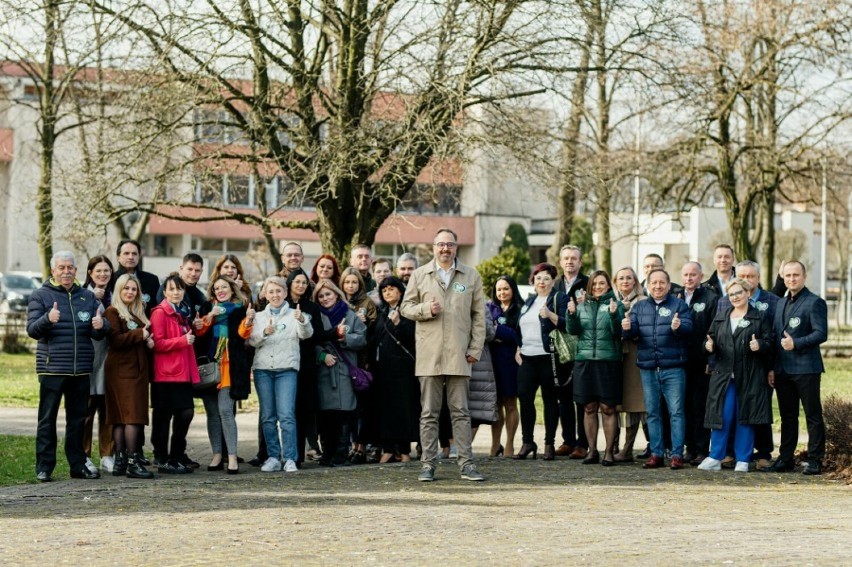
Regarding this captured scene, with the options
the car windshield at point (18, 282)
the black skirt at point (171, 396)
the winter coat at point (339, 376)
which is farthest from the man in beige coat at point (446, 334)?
the car windshield at point (18, 282)

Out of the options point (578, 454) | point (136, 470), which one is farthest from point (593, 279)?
point (136, 470)

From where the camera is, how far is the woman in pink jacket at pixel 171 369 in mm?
12273

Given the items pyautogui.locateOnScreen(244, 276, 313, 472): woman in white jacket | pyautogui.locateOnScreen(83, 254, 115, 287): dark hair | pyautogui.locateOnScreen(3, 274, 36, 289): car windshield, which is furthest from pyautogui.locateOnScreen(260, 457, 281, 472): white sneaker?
pyautogui.locateOnScreen(3, 274, 36, 289): car windshield

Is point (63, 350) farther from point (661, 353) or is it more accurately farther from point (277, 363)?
point (661, 353)

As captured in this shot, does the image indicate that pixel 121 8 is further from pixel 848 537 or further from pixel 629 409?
pixel 848 537

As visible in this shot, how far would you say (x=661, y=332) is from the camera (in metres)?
13.0

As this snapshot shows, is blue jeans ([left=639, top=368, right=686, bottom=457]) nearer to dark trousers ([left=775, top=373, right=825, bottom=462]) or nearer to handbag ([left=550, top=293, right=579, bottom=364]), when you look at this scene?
handbag ([left=550, top=293, right=579, bottom=364])

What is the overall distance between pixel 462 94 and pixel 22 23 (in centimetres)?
715

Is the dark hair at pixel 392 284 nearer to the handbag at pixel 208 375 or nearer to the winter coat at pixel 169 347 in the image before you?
the handbag at pixel 208 375

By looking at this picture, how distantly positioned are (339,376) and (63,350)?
2.70m

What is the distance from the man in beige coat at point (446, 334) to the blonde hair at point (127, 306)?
2413mm

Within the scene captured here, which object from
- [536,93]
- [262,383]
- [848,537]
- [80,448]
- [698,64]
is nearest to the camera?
[848,537]

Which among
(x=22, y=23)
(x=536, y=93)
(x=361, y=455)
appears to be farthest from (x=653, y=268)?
(x=22, y=23)

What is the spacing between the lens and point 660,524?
934cm
